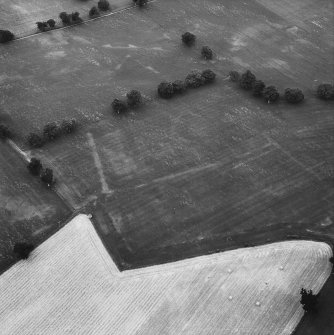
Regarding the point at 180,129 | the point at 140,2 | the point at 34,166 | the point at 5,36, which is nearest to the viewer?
the point at 34,166

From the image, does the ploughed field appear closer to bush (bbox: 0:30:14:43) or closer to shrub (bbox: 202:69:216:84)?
bush (bbox: 0:30:14:43)

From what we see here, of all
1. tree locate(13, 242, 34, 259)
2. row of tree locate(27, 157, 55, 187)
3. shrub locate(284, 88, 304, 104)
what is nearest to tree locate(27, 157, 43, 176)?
row of tree locate(27, 157, 55, 187)

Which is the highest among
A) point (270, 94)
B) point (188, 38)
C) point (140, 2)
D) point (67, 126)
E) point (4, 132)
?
point (140, 2)

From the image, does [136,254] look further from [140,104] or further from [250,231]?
[140,104]

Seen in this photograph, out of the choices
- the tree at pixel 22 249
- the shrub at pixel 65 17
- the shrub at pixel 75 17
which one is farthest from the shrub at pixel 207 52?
the tree at pixel 22 249

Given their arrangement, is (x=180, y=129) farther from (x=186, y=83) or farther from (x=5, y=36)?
(x=5, y=36)

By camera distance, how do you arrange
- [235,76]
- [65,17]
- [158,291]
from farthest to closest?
1. [65,17]
2. [235,76]
3. [158,291]

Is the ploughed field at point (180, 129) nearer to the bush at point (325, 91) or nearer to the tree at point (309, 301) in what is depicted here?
the bush at point (325, 91)

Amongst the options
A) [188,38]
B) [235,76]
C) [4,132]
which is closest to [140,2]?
[188,38]
